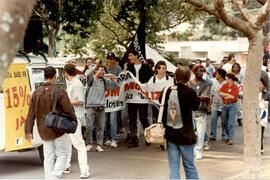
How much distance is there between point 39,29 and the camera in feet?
50.1

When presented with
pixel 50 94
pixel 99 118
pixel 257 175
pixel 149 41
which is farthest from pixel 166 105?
pixel 149 41

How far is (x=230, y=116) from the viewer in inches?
494

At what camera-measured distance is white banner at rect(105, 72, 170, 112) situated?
1192 cm

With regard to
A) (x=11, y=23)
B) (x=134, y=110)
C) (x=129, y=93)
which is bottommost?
(x=134, y=110)

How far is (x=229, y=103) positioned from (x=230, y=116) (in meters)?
0.28

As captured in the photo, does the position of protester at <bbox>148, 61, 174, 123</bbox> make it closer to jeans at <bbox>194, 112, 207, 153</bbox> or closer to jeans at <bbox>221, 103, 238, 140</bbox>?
jeans at <bbox>194, 112, 207, 153</bbox>

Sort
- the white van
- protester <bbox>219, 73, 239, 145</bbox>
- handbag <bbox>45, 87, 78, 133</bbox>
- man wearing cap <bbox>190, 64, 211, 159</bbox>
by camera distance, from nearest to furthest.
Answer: handbag <bbox>45, 87, 78, 133</bbox>, the white van, man wearing cap <bbox>190, 64, 211, 159</bbox>, protester <bbox>219, 73, 239, 145</bbox>

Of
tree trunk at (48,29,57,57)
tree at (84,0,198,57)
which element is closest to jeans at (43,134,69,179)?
tree trunk at (48,29,57,57)

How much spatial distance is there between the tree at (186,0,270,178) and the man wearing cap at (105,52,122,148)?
4.09 meters

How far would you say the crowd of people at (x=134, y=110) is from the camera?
7223 millimetres

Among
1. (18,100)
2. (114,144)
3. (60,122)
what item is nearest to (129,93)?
(114,144)

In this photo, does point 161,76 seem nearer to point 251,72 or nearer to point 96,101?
point 96,101

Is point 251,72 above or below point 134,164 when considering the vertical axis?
above

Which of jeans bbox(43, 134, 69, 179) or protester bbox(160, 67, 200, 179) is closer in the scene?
protester bbox(160, 67, 200, 179)
